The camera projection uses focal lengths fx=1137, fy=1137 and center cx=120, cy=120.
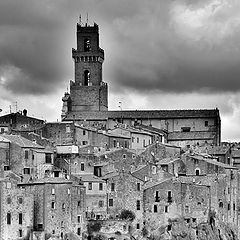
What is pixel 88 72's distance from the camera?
130 metres

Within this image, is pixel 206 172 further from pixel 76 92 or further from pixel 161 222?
pixel 76 92

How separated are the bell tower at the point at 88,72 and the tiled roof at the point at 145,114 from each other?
434 cm

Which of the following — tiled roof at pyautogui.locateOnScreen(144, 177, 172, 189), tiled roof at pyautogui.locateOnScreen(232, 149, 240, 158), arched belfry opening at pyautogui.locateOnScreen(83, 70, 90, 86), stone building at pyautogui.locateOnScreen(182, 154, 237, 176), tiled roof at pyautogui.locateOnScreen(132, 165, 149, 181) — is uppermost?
arched belfry opening at pyautogui.locateOnScreen(83, 70, 90, 86)

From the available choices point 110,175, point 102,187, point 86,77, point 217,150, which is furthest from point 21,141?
point 86,77

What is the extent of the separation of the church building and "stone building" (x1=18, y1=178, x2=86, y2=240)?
1118 inches

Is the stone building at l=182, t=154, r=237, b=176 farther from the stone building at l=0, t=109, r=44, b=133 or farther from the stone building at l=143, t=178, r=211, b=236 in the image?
the stone building at l=0, t=109, r=44, b=133

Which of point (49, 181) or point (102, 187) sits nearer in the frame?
point (49, 181)

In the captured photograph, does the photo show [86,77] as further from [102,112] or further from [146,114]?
[146,114]

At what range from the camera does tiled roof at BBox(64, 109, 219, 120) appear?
122188 mm

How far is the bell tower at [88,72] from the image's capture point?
12788 centimetres

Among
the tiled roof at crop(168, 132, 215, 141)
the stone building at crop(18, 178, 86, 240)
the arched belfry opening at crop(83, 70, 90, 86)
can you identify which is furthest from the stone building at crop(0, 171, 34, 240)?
the arched belfry opening at crop(83, 70, 90, 86)

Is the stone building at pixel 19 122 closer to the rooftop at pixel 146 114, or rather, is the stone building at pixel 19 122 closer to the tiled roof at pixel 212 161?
the rooftop at pixel 146 114

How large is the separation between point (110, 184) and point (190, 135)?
94.6 feet

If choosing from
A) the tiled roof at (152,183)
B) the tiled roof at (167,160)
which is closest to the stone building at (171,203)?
the tiled roof at (152,183)
